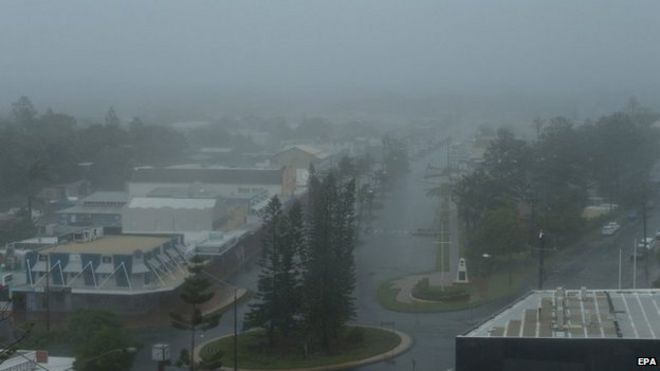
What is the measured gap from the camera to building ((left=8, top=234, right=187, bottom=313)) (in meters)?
7.60

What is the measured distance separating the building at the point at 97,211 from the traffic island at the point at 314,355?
3.70 m

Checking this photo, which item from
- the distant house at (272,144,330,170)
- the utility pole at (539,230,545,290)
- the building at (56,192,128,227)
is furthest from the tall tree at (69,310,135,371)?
the distant house at (272,144,330,170)

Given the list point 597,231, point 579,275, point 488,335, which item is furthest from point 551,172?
point 488,335

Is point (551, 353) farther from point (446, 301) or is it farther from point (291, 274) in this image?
point (446, 301)

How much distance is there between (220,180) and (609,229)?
4.21 m

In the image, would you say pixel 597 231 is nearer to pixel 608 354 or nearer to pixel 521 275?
pixel 521 275

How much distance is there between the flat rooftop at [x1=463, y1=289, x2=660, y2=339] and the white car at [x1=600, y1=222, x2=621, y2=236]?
4040 mm

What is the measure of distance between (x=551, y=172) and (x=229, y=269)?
3.95 m

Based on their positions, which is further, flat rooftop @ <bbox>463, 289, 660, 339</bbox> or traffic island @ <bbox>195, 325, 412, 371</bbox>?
traffic island @ <bbox>195, 325, 412, 371</bbox>

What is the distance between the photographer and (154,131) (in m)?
15.8

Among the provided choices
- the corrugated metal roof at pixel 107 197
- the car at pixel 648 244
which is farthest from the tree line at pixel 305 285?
the corrugated metal roof at pixel 107 197

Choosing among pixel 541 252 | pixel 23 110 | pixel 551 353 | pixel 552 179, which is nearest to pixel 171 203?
pixel 541 252

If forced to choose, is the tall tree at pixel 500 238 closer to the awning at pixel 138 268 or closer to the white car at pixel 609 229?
the white car at pixel 609 229

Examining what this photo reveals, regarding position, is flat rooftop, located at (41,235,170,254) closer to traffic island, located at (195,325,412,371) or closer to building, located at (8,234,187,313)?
building, located at (8,234,187,313)
